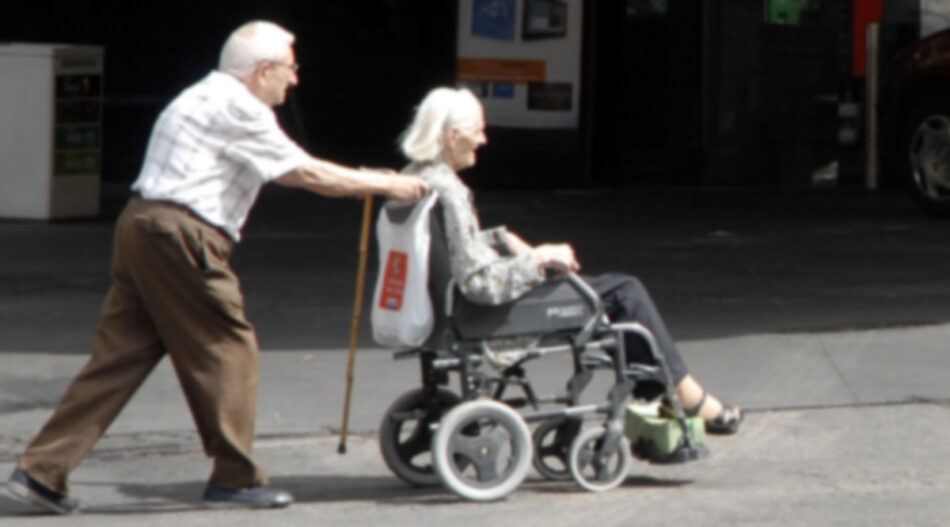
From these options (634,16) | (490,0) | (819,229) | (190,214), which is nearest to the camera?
(190,214)

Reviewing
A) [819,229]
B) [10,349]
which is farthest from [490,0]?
[10,349]

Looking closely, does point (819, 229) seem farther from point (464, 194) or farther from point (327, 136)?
point (464, 194)

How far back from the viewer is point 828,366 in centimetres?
873

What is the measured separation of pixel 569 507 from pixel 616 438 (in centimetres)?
31

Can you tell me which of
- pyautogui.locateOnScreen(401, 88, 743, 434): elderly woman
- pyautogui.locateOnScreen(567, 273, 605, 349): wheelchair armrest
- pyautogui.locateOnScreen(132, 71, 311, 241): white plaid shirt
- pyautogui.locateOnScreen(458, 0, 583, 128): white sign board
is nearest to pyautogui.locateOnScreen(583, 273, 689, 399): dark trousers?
pyautogui.locateOnScreen(401, 88, 743, 434): elderly woman

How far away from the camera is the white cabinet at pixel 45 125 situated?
13.5m

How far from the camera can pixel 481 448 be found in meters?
6.32

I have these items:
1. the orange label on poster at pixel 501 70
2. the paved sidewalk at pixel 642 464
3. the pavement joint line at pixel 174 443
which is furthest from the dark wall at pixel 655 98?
the pavement joint line at pixel 174 443

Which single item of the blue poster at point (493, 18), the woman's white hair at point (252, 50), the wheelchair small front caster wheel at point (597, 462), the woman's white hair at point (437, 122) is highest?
the blue poster at point (493, 18)

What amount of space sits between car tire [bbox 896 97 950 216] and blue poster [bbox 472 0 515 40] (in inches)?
132

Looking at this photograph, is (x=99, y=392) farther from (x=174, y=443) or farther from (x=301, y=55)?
(x=301, y=55)

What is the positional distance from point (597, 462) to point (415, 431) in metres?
0.63

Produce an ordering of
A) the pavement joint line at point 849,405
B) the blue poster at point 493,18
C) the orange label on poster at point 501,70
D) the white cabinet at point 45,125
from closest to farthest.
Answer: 1. the pavement joint line at point 849,405
2. the white cabinet at point 45,125
3. the blue poster at point 493,18
4. the orange label on poster at point 501,70

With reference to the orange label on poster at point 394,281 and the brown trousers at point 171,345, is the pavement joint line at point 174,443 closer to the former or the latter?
the brown trousers at point 171,345
